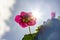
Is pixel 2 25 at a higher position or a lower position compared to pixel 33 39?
higher

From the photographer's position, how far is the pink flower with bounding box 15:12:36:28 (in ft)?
2.73

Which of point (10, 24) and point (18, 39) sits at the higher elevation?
point (10, 24)

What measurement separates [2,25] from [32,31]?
22cm

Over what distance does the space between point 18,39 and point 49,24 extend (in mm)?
246

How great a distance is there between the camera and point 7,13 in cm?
86

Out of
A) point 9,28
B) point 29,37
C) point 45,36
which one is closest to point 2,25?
point 9,28

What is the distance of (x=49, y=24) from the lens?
0.85 m

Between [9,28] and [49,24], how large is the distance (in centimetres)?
29

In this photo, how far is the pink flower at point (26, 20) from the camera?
833mm

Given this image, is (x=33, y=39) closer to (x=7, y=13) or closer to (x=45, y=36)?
(x=45, y=36)

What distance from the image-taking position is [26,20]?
834 mm

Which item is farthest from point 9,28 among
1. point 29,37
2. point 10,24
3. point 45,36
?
point 45,36

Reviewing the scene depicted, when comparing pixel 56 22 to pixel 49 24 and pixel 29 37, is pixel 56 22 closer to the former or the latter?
pixel 49 24

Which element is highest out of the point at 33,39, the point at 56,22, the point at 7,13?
the point at 7,13
